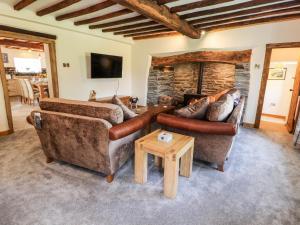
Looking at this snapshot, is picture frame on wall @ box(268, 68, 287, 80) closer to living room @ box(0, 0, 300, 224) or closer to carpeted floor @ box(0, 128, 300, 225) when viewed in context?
living room @ box(0, 0, 300, 224)

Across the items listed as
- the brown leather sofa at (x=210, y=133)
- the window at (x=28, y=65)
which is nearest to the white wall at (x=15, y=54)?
the window at (x=28, y=65)

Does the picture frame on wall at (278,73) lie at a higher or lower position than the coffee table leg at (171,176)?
higher

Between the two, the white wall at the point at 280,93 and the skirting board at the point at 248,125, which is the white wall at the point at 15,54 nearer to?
the skirting board at the point at 248,125

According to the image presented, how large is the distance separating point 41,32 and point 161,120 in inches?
129

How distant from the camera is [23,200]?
1742 mm

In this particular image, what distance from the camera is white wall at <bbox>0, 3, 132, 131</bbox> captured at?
3.42 metres

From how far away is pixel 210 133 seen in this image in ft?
6.93

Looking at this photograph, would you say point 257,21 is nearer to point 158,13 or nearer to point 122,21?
point 158,13

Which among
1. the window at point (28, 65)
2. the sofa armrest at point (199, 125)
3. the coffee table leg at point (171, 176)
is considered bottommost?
the coffee table leg at point (171, 176)

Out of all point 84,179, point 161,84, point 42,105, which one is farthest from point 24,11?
point 161,84

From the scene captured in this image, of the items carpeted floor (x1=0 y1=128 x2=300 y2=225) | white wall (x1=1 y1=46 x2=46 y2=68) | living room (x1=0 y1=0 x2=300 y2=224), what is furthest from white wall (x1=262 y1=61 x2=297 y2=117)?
white wall (x1=1 y1=46 x2=46 y2=68)

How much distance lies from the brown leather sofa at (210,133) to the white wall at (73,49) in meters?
3.01

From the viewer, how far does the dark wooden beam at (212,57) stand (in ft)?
14.1

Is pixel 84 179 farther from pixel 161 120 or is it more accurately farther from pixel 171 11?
pixel 171 11
